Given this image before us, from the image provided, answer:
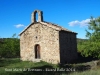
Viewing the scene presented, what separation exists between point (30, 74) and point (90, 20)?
10.9m

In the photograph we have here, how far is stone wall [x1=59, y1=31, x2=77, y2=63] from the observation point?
24359mm

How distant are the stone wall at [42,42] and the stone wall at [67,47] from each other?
765 mm

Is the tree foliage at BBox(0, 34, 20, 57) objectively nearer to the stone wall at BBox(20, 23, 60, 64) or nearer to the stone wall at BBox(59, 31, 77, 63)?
the stone wall at BBox(20, 23, 60, 64)

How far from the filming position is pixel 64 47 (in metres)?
25.1

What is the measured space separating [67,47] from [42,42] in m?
3.54

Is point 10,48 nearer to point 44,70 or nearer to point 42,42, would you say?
point 42,42

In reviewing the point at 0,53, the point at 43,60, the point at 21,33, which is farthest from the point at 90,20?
the point at 0,53

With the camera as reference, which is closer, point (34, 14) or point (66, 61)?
point (66, 61)

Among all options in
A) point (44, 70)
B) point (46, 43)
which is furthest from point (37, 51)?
point (44, 70)

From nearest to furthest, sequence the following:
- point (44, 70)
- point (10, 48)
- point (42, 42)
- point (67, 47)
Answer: point (44, 70) < point (42, 42) < point (67, 47) < point (10, 48)

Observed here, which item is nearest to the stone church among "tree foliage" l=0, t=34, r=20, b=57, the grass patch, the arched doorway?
the arched doorway

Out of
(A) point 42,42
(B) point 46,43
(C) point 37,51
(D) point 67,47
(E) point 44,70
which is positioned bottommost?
(E) point 44,70

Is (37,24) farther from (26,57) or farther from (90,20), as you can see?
(90,20)

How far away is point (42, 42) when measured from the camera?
83.4 feet
